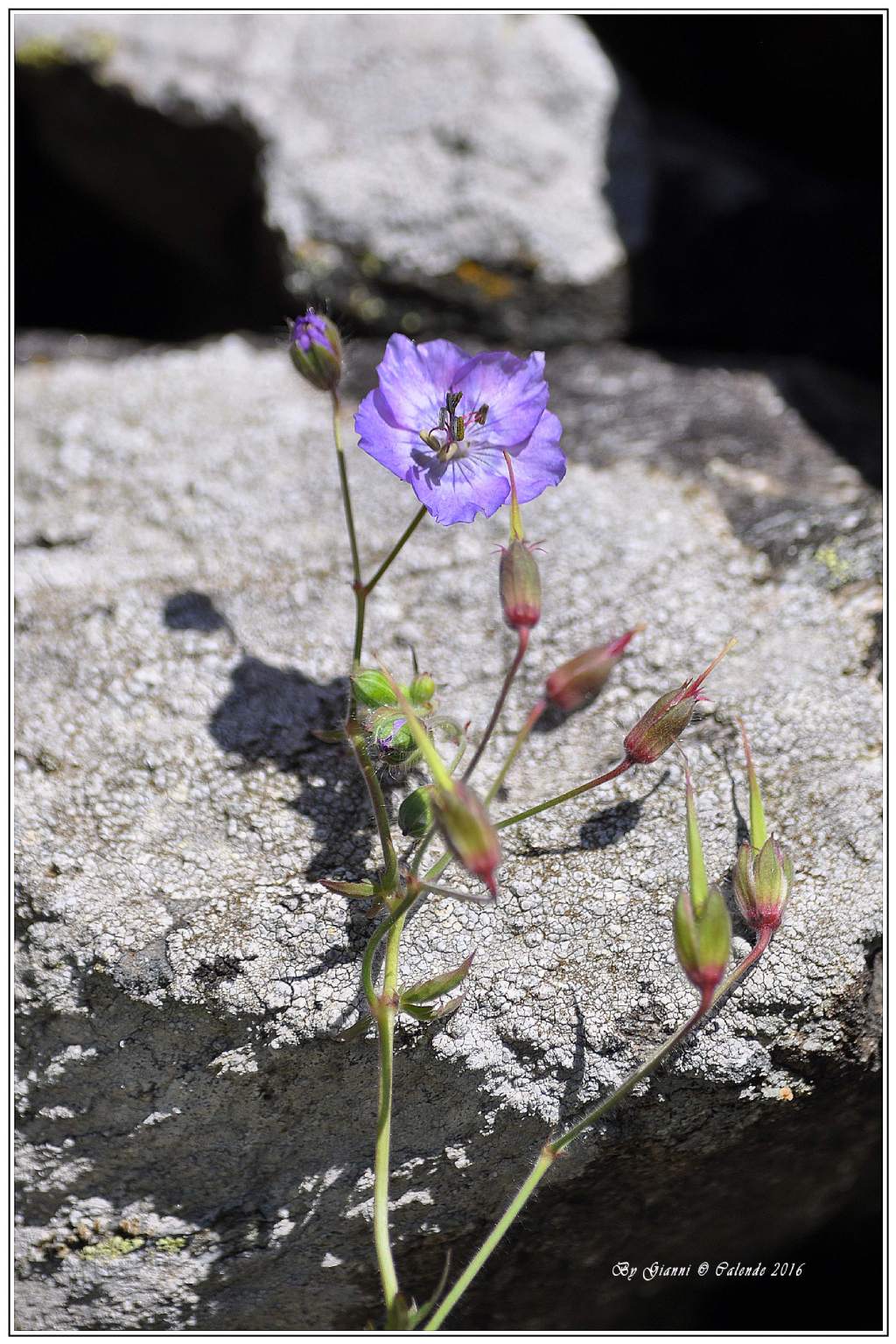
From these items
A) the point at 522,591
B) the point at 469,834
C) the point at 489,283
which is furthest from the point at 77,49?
the point at 469,834

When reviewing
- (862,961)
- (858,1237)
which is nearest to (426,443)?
(862,961)

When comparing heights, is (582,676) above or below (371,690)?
below

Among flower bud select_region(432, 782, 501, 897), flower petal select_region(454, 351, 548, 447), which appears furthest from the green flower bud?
Result: flower petal select_region(454, 351, 548, 447)

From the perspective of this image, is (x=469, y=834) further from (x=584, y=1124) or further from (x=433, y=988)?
(x=584, y=1124)

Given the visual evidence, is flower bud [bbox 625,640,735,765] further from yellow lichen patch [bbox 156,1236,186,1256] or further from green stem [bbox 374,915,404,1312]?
yellow lichen patch [bbox 156,1236,186,1256]

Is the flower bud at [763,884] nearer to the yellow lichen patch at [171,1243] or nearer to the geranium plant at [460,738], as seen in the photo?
the geranium plant at [460,738]

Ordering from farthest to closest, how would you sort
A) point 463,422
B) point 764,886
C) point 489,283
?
point 489,283
point 463,422
point 764,886
